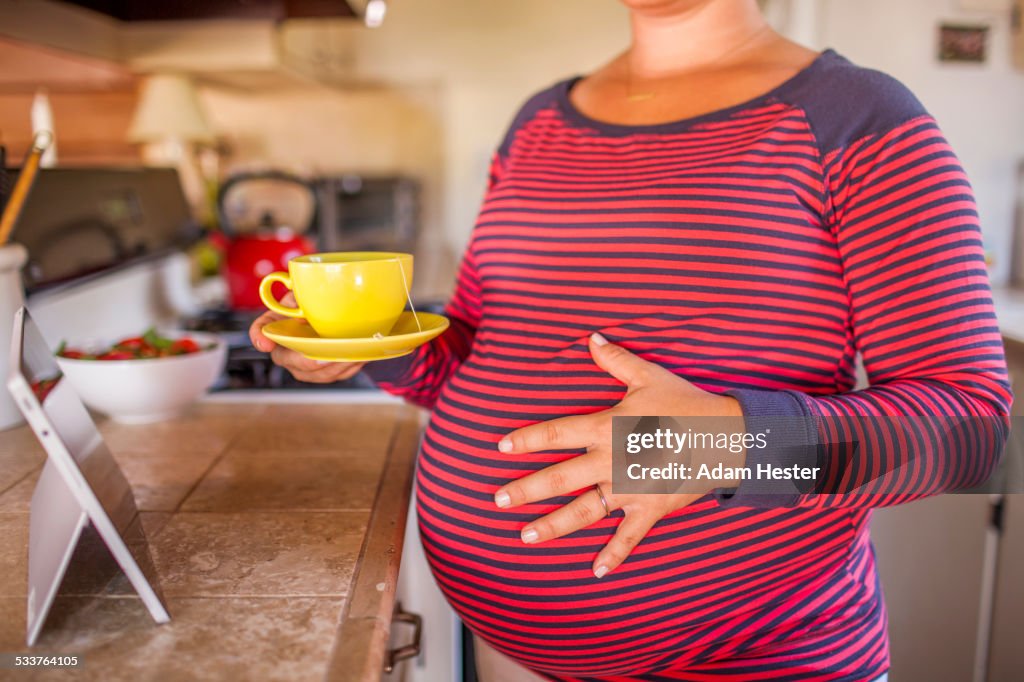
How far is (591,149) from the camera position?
819mm

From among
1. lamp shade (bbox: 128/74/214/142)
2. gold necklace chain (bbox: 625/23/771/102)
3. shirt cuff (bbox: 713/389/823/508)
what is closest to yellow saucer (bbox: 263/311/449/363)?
shirt cuff (bbox: 713/389/823/508)

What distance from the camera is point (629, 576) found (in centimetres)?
67

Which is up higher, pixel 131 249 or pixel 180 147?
pixel 180 147

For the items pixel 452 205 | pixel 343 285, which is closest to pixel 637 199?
pixel 343 285

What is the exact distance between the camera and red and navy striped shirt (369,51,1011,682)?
0.61 meters

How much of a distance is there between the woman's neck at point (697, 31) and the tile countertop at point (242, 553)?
0.51m

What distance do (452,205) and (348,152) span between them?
576mm

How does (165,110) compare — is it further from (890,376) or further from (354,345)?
(890,376)

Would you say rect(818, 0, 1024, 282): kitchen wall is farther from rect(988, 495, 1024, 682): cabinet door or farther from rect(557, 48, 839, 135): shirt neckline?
rect(557, 48, 839, 135): shirt neckline

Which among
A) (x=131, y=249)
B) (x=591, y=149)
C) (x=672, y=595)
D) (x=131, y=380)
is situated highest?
(x=591, y=149)

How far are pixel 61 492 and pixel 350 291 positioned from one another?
23 centimetres

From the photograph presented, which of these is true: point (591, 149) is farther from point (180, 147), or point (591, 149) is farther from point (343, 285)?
point (180, 147)

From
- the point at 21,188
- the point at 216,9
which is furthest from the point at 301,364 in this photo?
the point at 216,9

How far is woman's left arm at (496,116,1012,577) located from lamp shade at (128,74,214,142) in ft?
8.83
